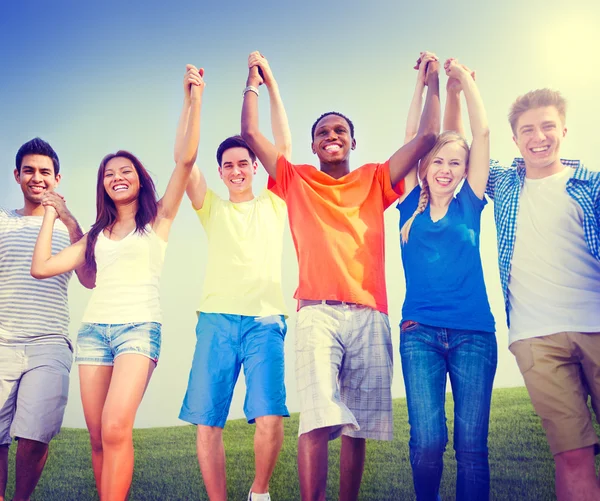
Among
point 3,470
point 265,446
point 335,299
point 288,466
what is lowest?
point 288,466

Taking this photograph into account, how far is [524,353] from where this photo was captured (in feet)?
9.92

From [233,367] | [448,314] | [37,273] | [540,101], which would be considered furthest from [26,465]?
[540,101]

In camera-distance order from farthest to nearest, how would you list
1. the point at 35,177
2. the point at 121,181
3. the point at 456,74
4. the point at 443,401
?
the point at 35,177
the point at 121,181
the point at 456,74
the point at 443,401

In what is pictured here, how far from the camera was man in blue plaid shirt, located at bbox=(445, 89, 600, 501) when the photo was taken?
2.86 meters

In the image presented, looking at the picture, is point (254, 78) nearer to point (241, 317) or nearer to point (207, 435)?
point (241, 317)

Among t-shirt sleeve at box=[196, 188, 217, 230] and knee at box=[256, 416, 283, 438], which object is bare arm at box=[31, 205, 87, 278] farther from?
knee at box=[256, 416, 283, 438]

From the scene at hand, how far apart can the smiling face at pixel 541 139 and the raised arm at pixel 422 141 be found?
506 millimetres

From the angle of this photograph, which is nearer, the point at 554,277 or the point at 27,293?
the point at 554,277

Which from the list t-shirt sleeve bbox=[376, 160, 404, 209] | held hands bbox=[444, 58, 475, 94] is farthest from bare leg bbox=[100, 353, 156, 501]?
held hands bbox=[444, 58, 475, 94]

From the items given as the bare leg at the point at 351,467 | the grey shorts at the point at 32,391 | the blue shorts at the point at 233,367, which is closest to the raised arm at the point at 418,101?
the blue shorts at the point at 233,367

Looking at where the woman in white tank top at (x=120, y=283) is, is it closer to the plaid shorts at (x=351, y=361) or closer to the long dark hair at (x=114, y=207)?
the long dark hair at (x=114, y=207)

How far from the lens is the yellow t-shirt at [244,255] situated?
337 cm

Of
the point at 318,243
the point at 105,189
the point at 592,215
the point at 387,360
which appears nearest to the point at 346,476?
the point at 387,360

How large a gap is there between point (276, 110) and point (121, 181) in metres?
1.08
